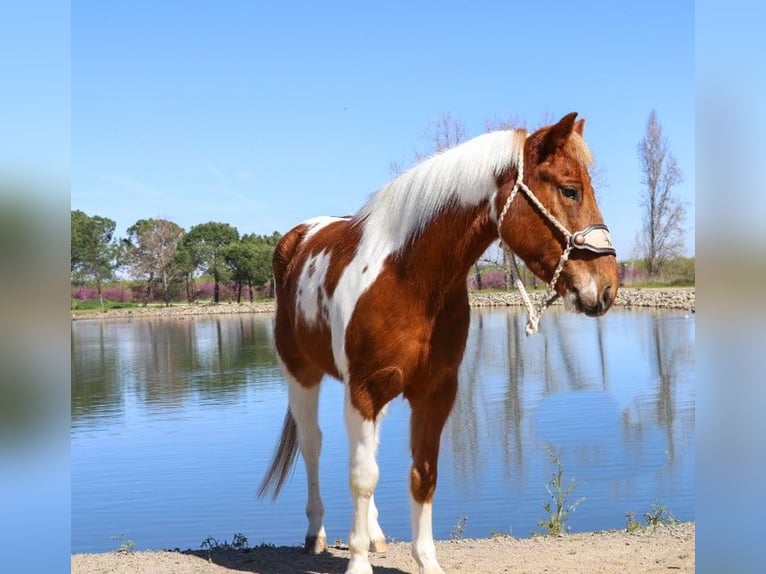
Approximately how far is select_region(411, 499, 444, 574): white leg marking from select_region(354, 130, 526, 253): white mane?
126 cm

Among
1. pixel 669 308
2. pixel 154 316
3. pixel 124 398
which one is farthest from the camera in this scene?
pixel 154 316

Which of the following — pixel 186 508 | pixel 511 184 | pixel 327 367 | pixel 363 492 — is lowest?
pixel 186 508

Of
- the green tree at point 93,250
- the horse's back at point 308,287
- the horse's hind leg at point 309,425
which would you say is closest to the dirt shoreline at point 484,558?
the horse's hind leg at point 309,425

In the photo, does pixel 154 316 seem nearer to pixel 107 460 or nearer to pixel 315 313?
pixel 107 460

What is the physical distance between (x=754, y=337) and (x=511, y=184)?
1701 mm

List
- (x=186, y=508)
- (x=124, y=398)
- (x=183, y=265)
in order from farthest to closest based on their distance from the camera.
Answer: (x=183, y=265)
(x=124, y=398)
(x=186, y=508)

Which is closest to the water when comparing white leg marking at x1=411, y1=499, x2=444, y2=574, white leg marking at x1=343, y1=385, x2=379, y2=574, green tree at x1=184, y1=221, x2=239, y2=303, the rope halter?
white leg marking at x1=411, y1=499, x2=444, y2=574

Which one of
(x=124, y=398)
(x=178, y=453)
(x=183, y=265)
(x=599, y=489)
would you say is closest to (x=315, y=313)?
(x=599, y=489)

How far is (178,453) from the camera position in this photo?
335 inches

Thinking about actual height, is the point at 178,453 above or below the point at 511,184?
below

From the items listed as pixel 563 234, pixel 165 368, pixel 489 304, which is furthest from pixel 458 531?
pixel 489 304

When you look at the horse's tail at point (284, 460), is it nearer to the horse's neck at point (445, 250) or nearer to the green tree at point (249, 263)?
the horse's neck at point (445, 250)

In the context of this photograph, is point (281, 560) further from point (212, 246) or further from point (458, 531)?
point (212, 246)

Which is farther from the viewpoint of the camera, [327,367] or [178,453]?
[178,453]
